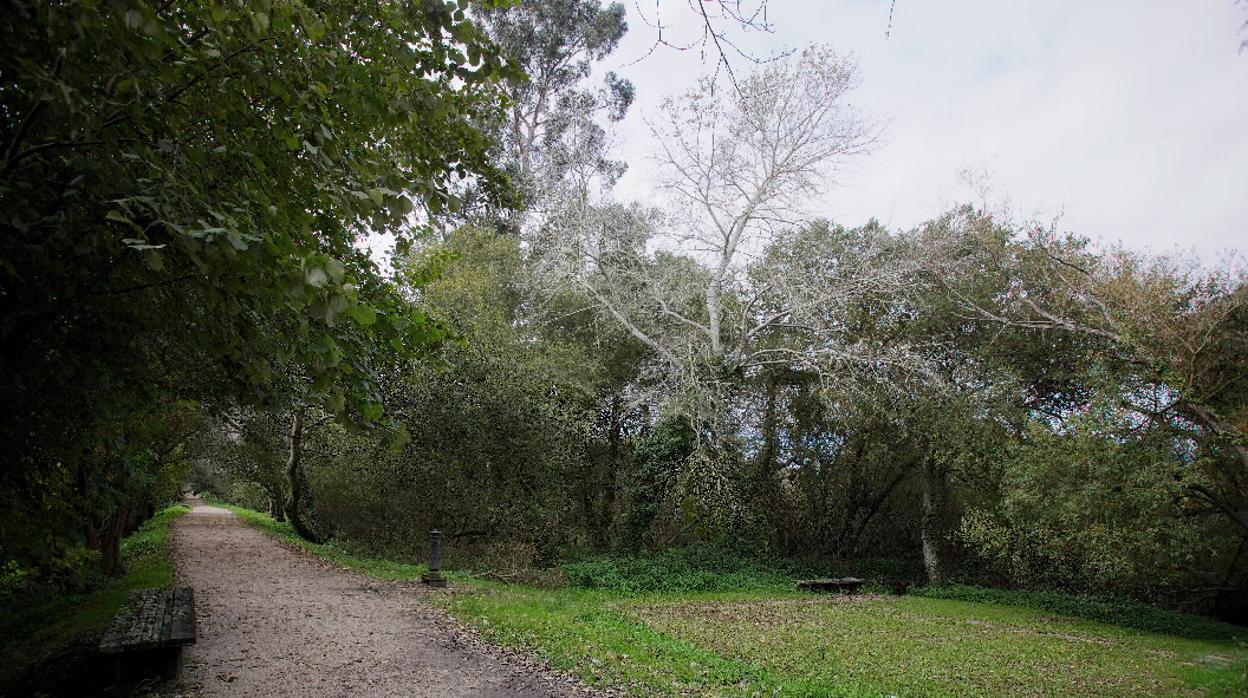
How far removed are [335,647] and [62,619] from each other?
183 inches

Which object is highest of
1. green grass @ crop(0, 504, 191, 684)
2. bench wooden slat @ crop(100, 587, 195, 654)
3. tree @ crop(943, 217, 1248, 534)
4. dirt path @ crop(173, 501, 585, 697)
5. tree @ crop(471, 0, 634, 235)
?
tree @ crop(471, 0, 634, 235)

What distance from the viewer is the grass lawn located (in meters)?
6.10

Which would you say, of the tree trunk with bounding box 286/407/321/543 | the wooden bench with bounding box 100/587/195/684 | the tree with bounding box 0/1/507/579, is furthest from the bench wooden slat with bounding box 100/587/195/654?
the tree trunk with bounding box 286/407/321/543

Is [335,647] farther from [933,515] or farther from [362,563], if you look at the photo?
[933,515]

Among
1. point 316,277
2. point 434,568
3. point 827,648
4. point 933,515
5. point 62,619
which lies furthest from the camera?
point 933,515

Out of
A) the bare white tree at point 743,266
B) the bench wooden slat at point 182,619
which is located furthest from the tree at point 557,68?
the bench wooden slat at point 182,619

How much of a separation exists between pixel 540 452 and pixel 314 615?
17.3 feet

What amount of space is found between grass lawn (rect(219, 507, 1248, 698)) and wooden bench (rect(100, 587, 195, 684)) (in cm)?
274

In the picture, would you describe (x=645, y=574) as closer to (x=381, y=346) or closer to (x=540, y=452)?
(x=540, y=452)

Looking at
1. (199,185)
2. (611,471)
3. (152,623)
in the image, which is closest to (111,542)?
(152,623)

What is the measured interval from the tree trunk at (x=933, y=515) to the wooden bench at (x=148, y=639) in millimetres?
14764

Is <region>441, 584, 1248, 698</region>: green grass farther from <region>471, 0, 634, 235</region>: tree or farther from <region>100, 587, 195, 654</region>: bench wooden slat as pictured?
<region>471, 0, 634, 235</region>: tree

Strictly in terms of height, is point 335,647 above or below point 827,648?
below

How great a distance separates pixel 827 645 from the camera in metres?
8.05
